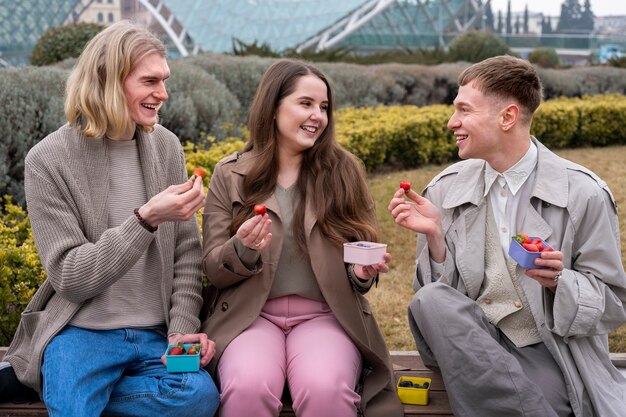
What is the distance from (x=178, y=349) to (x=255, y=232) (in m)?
0.49

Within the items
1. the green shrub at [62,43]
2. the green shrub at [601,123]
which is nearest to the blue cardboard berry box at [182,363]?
the green shrub at [601,123]

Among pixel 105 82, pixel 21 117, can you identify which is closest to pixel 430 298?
pixel 105 82

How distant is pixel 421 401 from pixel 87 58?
5.64 feet

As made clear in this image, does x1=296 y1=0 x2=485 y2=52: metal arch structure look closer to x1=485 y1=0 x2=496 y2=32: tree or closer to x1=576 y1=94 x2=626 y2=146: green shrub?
x1=485 y1=0 x2=496 y2=32: tree

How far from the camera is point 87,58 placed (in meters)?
2.92

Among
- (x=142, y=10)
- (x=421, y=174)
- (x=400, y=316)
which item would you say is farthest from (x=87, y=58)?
(x=142, y=10)

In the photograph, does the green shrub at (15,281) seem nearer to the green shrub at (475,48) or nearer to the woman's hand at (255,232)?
the woman's hand at (255,232)

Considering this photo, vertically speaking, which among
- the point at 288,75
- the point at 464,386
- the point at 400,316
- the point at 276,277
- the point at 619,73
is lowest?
the point at 619,73

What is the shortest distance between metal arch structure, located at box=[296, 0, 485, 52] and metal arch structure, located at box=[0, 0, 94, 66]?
524 inches

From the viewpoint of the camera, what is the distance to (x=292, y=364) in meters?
2.88

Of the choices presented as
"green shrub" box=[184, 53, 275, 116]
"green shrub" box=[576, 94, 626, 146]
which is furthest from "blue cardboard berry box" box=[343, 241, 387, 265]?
"green shrub" box=[576, 94, 626, 146]

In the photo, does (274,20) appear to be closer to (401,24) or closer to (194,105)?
(401,24)

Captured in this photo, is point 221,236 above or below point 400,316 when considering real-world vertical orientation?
above

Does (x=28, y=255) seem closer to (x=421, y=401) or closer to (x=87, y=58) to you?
(x=87, y=58)
